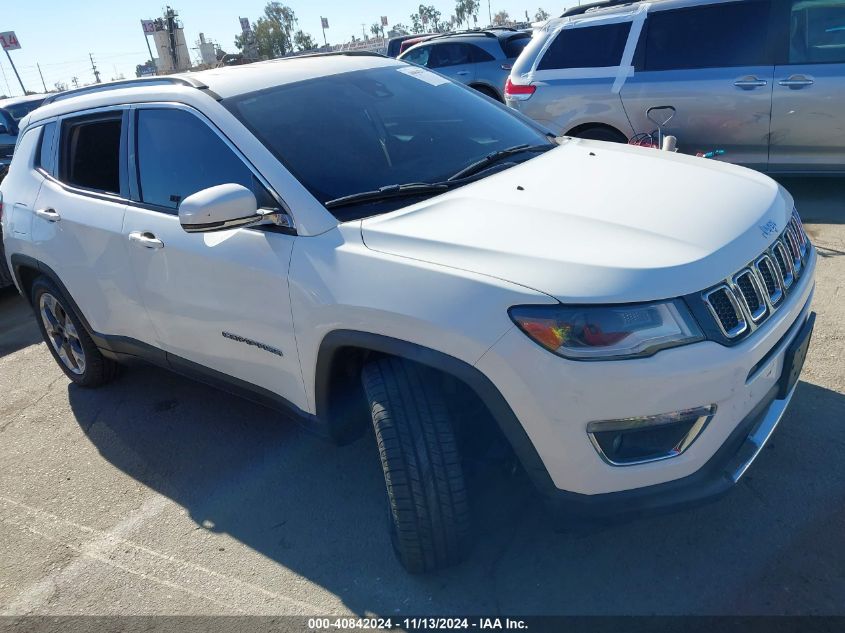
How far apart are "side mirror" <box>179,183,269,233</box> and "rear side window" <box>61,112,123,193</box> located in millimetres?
1213

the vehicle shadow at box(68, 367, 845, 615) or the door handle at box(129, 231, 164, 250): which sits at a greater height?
the door handle at box(129, 231, 164, 250)

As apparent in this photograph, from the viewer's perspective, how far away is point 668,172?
2939mm

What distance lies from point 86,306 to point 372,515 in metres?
2.06

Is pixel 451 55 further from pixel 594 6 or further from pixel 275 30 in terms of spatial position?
pixel 275 30

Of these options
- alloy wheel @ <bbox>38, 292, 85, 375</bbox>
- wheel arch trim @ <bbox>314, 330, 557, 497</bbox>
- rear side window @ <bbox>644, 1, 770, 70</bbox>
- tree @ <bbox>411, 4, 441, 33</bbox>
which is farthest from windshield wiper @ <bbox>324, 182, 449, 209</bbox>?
tree @ <bbox>411, 4, 441, 33</bbox>

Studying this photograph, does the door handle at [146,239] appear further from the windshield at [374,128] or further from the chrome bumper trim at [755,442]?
the chrome bumper trim at [755,442]

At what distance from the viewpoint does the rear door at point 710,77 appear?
627cm

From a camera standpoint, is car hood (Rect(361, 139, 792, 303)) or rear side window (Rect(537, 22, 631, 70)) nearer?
car hood (Rect(361, 139, 792, 303))

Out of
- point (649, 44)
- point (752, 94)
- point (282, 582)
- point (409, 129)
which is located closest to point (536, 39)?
point (649, 44)

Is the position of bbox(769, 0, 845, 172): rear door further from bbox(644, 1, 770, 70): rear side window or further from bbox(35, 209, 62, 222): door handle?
bbox(35, 209, 62, 222): door handle

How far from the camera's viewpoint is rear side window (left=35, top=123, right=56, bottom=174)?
4.15m

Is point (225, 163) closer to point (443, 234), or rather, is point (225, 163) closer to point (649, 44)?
point (443, 234)

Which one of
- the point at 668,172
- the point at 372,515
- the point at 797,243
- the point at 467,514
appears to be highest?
the point at 668,172

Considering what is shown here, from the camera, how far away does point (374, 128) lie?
10.6 feet
